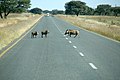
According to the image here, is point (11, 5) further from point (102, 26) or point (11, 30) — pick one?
point (11, 30)

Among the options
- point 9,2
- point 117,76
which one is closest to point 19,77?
point 117,76

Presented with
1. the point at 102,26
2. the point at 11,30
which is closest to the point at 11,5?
the point at 102,26

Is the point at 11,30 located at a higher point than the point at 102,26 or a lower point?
higher

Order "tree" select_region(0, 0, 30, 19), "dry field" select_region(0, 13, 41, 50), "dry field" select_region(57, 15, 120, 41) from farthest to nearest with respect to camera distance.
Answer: "tree" select_region(0, 0, 30, 19) < "dry field" select_region(57, 15, 120, 41) < "dry field" select_region(0, 13, 41, 50)

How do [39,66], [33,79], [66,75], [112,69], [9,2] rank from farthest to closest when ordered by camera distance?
1. [9,2]
2. [39,66]
3. [112,69]
4. [66,75]
5. [33,79]

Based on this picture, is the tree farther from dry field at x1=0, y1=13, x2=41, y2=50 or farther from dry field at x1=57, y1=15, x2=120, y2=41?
dry field at x1=0, y1=13, x2=41, y2=50

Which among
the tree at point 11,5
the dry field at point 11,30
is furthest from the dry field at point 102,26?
the tree at point 11,5

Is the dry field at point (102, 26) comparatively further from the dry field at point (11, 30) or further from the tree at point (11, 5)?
the tree at point (11, 5)

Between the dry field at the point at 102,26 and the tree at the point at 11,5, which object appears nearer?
the dry field at the point at 102,26

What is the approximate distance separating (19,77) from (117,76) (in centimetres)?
300

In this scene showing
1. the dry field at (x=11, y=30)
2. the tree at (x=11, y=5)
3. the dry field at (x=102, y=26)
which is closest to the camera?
the dry field at (x=11, y=30)

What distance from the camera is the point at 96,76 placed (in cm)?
889

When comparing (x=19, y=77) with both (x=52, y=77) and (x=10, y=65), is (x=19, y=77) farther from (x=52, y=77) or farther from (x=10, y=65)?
(x=10, y=65)

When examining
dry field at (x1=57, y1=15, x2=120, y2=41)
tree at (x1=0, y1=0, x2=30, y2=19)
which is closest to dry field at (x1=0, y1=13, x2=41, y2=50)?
dry field at (x1=57, y1=15, x2=120, y2=41)
